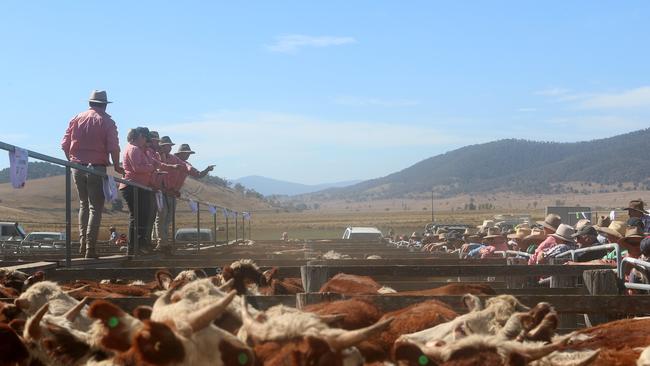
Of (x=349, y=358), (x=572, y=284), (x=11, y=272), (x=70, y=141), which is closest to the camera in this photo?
(x=349, y=358)

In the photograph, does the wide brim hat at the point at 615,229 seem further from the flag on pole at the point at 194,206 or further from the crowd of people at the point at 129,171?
the flag on pole at the point at 194,206

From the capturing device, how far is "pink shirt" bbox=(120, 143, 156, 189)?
1284 cm

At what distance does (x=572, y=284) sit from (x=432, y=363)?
5.56 meters

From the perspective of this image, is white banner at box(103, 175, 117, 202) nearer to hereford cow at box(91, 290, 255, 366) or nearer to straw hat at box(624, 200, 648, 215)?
hereford cow at box(91, 290, 255, 366)

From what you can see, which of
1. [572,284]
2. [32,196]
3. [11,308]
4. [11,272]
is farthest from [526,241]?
[32,196]

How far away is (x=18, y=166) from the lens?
8.20m

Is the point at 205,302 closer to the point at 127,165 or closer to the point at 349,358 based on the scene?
the point at 349,358

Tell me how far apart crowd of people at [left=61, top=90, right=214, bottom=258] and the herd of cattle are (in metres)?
5.19

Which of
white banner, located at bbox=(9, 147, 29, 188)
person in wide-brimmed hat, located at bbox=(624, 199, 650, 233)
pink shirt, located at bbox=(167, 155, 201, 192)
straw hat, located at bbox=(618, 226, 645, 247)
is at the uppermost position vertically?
pink shirt, located at bbox=(167, 155, 201, 192)

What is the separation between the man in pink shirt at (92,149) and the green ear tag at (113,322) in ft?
22.2

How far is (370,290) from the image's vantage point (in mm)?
7633

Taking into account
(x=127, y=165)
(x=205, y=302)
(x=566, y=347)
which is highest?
(x=127, y=165)

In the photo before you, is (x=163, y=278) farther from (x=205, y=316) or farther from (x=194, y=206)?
(x=194, y=206)

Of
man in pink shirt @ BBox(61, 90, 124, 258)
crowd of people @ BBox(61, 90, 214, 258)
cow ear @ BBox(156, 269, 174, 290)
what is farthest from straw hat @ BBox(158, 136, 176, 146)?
cow ear @ BBox(156, 269, 174, 290)
